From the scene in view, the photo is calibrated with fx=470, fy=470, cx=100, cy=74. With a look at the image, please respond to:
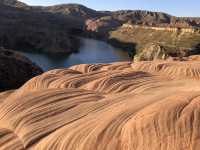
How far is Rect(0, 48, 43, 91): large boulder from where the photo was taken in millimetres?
32875

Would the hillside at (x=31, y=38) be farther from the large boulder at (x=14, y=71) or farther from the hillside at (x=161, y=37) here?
the large boulder at (x=14, y=71)

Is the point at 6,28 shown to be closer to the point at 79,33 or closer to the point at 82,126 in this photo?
the point at 79,33

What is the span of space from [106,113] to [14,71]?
2289cm

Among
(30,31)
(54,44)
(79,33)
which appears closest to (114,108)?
(54,44)

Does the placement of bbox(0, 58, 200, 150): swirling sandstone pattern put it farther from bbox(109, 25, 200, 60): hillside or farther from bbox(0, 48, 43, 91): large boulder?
bbox(109, 25, 200, 60): hillside

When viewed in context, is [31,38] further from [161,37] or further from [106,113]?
[106,113]

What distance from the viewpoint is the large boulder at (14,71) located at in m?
32.9

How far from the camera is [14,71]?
33.8 meters

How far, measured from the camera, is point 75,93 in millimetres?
13641

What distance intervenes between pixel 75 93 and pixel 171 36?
10809 cm

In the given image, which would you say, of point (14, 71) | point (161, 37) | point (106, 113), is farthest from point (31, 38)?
point (106, 113)

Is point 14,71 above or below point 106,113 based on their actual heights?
below

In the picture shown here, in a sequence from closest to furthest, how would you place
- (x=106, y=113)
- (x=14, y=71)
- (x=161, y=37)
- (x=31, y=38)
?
1. (x=106, y=113)
2. (x=14, y=71)
3. (x=31, y=38)
4. (x=161, y=37)

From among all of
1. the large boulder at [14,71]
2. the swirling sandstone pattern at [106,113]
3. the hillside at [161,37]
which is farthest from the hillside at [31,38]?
the swirling sandstone pattern at [106,113]
